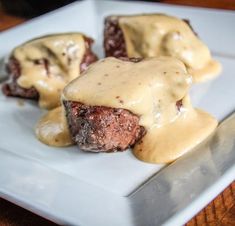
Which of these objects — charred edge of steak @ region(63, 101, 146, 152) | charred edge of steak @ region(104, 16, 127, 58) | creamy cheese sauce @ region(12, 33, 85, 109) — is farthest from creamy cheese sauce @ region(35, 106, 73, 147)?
charred edge of steak @ region(104, 16, 127, 58)

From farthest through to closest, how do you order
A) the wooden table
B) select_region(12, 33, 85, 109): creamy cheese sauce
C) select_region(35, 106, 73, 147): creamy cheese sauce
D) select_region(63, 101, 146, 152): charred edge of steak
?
1. select_region(12, 33, 85, 109): creamy cheese sauce
2. select_region(35, 106, 73, 147): creamy cheese sauce
3. select_region(63, 101, 146, 152): charred edge of steak
4. the wooden table

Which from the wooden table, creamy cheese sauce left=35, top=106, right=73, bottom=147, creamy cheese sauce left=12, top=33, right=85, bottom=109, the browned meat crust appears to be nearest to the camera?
the wooden table

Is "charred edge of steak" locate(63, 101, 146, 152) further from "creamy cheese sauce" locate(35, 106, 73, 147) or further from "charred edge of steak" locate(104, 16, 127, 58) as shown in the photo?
"charred edge of steak" locate(104, 16, 127, 58)

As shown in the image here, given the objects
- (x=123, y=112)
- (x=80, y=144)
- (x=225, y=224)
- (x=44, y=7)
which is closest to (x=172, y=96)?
(x=123, y=112)

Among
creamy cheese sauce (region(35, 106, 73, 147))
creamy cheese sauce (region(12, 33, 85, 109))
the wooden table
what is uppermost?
creamy cheese sauce (region(12, 33, 85, 109))

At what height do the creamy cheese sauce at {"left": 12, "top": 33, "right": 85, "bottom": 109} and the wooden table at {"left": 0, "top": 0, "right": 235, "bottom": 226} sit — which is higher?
the creamy cheese sauce at {"left": 12, "top": 33, "right": 85, "bottom": 109}

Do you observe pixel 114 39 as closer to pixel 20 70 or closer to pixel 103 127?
pixel 20 70

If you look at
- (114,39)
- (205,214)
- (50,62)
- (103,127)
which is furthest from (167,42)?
(205,214)
